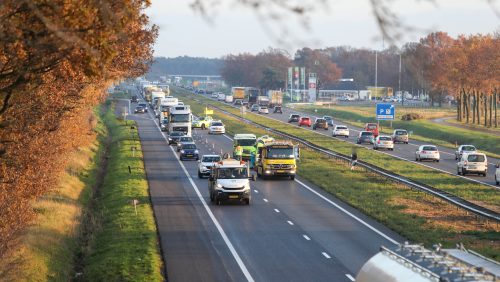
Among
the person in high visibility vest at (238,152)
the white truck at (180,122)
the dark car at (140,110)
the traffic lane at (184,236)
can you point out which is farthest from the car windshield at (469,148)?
the dark car at (140,110)

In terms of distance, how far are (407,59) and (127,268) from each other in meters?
20.4

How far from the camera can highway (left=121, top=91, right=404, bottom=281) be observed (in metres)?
28.5

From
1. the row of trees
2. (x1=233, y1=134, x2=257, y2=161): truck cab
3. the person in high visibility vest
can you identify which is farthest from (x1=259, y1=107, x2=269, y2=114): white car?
the row of trees

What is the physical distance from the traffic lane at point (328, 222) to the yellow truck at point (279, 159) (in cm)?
65

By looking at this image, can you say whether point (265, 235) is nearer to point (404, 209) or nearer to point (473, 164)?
point (404, 209)

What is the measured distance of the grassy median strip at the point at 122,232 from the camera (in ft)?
95.2

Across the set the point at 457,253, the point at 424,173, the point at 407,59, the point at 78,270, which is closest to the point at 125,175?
the point at 424,173

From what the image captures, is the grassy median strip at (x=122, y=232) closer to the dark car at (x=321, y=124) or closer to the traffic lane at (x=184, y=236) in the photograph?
the traffic lane at (x=184, y=236)

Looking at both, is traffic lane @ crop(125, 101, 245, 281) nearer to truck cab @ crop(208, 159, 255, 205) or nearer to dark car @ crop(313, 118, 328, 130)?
truck cab @ crop(208, 159, 255, 205)

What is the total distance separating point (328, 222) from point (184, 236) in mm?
6557

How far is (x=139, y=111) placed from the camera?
14738cm

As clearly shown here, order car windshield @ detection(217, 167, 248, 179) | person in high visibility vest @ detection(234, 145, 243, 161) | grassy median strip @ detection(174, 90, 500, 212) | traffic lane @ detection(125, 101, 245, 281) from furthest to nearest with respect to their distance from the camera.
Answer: person in high visibility vest @ detection(234, 145, 243, 161) → grassy median strip @ detection(174, 90, 500, 212) → car windshield @ detection(217, 167, 248, 179) → traffic lane @ detection(125, 101, 245, 281)

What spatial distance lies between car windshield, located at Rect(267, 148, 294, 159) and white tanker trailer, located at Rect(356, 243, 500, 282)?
3940cm

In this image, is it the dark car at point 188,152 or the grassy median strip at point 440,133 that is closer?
the dark car at point 188,152
